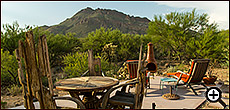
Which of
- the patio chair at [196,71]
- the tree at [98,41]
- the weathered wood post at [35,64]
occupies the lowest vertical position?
the patio chair at [196,71]

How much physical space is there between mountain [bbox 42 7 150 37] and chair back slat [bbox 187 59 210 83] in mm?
32602

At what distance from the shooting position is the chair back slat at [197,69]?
4273mm

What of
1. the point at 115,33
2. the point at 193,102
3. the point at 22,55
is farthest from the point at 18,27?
the point at 193,102

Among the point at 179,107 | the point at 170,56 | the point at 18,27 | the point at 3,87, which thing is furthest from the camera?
the point at 170,56

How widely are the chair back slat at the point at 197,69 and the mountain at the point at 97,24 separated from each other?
1284 inches

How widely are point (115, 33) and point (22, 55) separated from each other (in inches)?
416

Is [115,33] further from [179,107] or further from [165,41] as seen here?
[179,107]

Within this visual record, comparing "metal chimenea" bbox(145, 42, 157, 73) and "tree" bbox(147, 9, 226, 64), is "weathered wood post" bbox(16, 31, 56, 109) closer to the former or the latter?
"metal chimenea" bbox(145, 42, 157, 73)

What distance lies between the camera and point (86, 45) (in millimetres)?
10977

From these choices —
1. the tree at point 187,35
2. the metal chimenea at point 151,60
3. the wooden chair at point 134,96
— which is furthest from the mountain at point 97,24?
the wooden chair at point 134,96

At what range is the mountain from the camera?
1702 inches

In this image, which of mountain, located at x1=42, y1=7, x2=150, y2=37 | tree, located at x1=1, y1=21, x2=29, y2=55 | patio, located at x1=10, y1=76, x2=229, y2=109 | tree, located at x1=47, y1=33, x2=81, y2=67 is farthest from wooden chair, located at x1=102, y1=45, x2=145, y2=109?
mountain, located at x1=42, y1=7, x2=150, y2=37

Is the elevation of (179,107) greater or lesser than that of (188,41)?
lesser

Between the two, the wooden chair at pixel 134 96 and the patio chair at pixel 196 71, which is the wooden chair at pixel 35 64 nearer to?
the wooden chair at pixel 134 96
